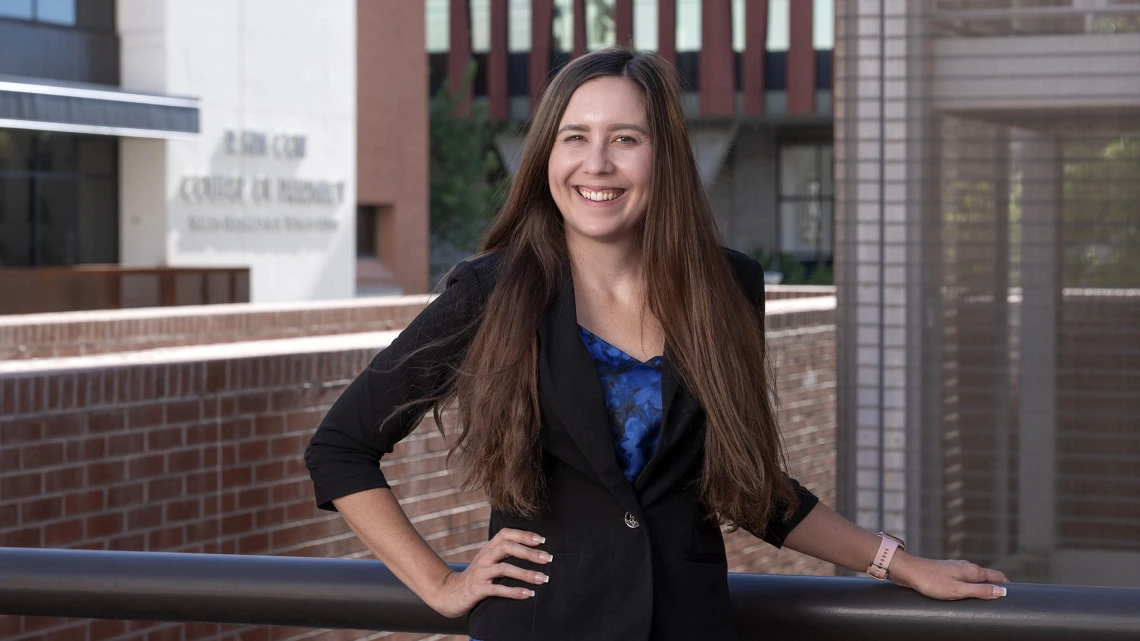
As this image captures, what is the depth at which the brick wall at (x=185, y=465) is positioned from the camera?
4836 millimetres

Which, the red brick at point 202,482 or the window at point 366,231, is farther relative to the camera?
the window at point 366,231

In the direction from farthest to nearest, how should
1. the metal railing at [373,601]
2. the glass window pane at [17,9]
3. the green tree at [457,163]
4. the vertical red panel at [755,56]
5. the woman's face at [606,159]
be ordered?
1. the vertical red panel at [755,56]
2. the green tree at [457,163]
3. the glass window pane at [17,9]
4. the woman's face at [606,159]
5. the metal railing at [373,601]

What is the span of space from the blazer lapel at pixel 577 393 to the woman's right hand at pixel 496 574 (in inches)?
5.3

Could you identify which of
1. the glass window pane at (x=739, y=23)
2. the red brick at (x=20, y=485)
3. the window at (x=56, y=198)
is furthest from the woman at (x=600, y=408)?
the glass window pane at (x=739, y=23)

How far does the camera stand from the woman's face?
2291 mm

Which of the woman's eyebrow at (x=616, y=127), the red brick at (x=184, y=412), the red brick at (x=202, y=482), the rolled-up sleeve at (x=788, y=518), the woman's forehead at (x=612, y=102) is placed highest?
the woman's forehead at (x=612, y=102)

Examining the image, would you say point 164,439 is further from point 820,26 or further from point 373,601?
point 820,26

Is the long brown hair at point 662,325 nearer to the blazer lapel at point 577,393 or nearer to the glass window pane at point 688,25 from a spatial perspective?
the blazer lapel at point 577,393

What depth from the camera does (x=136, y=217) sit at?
85.3ft

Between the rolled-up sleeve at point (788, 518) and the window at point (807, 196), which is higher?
the window at point (807, 196)

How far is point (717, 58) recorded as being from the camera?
47.3 m

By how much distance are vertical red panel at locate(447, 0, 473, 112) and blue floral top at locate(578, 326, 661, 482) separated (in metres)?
46.9

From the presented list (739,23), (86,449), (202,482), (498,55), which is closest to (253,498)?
(202,482)

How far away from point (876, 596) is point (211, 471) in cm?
383
